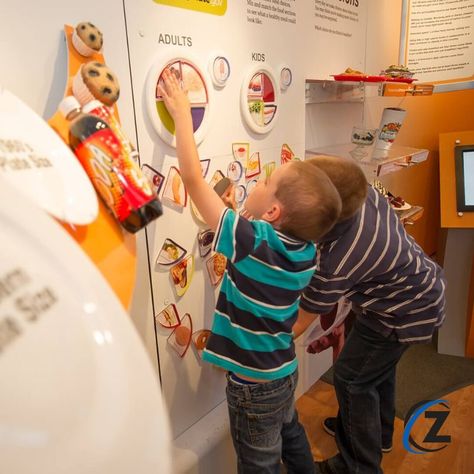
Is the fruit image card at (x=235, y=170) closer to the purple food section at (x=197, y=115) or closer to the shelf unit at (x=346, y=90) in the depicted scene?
the purple food section at (x=197, y=115)

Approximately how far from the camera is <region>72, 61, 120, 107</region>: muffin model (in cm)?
71

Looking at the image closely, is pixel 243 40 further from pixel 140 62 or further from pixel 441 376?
pixel 441 376

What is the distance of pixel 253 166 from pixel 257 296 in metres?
0.61

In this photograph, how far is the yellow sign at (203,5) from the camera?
113 centimetres

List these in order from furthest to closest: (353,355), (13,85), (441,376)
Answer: (441,376) < (353,355) < (13,85)

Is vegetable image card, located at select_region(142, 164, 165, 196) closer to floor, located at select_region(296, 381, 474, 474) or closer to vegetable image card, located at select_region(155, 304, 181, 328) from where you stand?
vegetable image card, located at select_region(155, 304, 181, 328)

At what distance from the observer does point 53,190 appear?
56 cm

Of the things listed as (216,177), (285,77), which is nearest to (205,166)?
(216,177)

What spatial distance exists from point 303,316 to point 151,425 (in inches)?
37.4

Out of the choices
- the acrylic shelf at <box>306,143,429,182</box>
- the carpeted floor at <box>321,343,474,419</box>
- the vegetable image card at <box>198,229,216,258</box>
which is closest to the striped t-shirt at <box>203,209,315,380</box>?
the vegetable image card at <box>198,229,216,258</box>

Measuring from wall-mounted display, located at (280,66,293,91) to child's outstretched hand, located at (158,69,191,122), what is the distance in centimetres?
56

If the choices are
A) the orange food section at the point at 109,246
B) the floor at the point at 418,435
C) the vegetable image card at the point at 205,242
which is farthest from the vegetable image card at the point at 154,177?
the floor at the point at 418,435

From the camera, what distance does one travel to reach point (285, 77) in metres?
1.58

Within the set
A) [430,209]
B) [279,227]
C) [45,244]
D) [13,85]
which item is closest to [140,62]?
[13,85]
